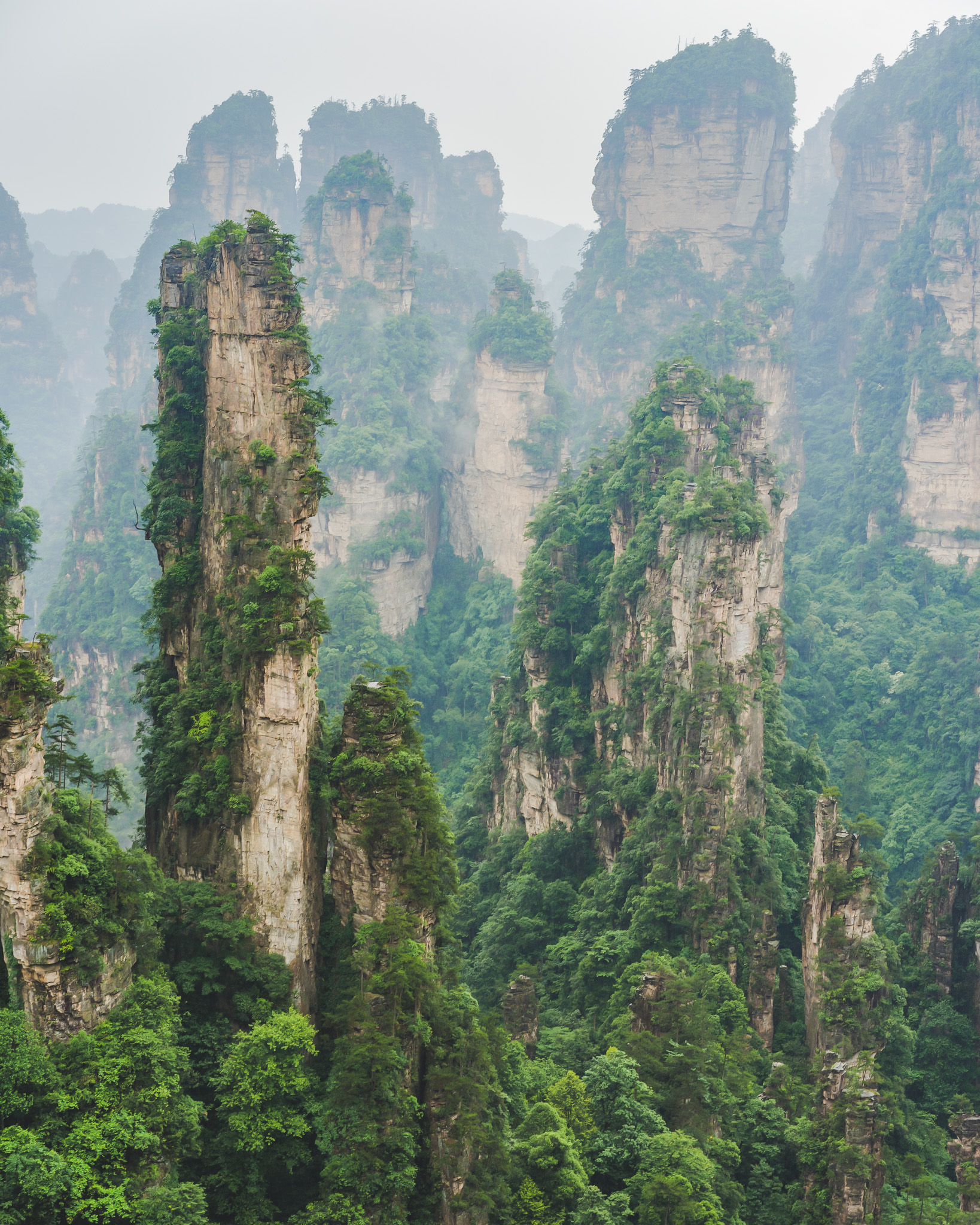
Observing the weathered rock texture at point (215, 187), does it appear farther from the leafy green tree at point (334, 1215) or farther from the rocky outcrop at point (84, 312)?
the leafy green tree at point (334, 1215)

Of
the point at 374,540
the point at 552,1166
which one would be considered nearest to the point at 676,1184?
the point at 552,1166

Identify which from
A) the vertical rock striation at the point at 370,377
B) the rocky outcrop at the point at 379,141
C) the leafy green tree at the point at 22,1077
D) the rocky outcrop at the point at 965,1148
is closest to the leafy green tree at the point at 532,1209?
the rocky outcrop at the point at 965,1148

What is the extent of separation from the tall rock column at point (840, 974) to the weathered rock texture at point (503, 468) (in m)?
41.8

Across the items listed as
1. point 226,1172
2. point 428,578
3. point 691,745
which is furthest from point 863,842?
point 428,578

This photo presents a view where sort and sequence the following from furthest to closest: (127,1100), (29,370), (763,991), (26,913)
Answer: (29,370)
(763,991)
(26,913)
(127,1100)

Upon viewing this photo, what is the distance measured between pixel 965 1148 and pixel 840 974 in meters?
5.22

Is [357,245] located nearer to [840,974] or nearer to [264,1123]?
[840,974]

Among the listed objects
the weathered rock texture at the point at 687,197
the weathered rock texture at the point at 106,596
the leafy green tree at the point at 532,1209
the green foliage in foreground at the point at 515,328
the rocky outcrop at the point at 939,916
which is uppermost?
the weathered rock texture at the point at 687,197

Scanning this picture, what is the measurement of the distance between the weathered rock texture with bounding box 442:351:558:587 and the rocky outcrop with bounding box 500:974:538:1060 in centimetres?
4319

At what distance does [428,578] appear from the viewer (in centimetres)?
7894

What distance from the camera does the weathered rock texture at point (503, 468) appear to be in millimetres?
76500

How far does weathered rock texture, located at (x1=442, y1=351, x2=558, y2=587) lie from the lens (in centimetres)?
7650

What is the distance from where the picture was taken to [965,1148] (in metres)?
29.4

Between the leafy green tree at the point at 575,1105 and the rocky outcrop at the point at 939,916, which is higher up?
the rocky outcrop at the point at 939,916
